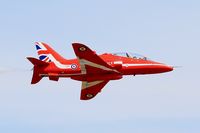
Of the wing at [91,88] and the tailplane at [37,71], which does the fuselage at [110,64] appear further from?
the wing at [91,88]

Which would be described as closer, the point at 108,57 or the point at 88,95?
the point at 108,57

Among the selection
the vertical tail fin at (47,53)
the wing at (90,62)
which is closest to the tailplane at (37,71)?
the vertical tail fin at (47,53)

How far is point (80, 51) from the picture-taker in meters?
72.8

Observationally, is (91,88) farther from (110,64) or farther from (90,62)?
(90,62)

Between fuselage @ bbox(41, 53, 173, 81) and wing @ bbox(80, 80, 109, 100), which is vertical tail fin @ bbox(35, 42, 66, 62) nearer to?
fuselage @ bbox(41, 53, 173, 81)

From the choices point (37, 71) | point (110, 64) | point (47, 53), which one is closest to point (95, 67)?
point (110, 64)

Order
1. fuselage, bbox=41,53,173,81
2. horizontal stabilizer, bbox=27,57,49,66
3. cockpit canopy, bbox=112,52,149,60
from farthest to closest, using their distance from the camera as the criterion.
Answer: cockpit canopy, bbox=112,52,149,60 < fuselage, bbox=41,53,173,81 < horizontal stabilizer, bbox=27,57,49,66

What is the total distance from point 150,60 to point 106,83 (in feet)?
23.4

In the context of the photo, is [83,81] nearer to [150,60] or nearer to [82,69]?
[82,69]

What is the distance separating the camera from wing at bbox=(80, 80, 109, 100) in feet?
267

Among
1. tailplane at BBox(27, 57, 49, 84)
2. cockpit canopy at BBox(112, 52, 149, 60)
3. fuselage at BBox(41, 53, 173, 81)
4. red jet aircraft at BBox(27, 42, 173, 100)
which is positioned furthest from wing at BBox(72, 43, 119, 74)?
tailplane at BBox(27, 57, 49, 84)

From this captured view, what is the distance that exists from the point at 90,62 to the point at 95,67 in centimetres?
111

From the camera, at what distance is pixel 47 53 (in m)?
79.1

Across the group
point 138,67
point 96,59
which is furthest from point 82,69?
point 138,67
